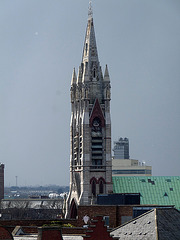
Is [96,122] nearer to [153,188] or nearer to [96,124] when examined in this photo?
[96,124]

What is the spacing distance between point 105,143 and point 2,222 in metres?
79.3

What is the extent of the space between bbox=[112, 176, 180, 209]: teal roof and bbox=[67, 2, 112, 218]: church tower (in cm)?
291

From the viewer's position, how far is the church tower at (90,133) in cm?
17450

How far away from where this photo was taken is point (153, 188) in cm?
17212

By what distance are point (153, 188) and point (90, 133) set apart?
1636 centimetres

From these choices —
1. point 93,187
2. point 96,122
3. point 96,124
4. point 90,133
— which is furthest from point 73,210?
point 96,122

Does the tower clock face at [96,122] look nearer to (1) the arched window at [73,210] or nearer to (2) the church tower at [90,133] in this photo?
(2) the church tower at [90,133]

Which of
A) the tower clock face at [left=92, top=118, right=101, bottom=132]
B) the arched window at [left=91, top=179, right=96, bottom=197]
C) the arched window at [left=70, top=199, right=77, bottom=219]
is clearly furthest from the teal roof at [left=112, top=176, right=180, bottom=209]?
the tower clock face at [left=92, top=118, right=101, bottom=132]

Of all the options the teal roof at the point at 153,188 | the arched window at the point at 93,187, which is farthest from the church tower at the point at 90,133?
the teal roof at the point at 153,188

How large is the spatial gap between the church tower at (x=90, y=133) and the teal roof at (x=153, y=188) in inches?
115

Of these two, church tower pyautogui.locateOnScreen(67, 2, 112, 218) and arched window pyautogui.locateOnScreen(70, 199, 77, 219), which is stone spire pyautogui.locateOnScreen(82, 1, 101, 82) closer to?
church tower pyautogui.locateOnScreen(67, 2, 112, 218)

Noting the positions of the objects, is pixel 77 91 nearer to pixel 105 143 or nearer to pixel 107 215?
pixel 105 143

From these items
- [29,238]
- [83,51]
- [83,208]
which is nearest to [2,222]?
[83,208]

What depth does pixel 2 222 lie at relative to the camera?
99.3 m
